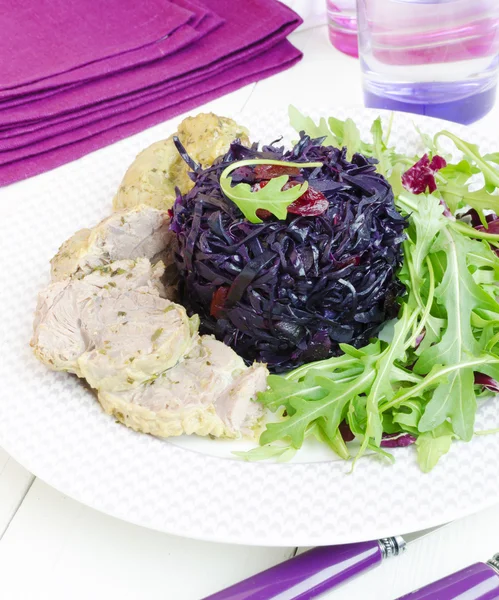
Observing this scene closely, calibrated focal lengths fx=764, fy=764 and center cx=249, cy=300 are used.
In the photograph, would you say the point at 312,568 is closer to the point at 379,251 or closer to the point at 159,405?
the point at 159,405

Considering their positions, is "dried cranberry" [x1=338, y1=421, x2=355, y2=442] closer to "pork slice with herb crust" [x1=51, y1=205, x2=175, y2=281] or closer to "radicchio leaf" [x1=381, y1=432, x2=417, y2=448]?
"radicchio leaf" [x1=381, y1=432, x2=417, y2=448]

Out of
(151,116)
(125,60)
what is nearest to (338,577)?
(151,116)

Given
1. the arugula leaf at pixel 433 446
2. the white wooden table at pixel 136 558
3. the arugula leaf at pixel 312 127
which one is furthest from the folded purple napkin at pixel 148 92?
the arugula leaf at pixel 433 446

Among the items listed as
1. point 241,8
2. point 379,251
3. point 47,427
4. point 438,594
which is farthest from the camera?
point 241,8

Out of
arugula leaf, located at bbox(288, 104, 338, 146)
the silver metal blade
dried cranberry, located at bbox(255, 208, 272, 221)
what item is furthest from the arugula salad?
arugula leaf, located at bbox(288, 104, 338, 146)

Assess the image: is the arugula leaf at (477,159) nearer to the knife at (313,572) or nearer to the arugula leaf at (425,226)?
the arugula leaf at (425,226)

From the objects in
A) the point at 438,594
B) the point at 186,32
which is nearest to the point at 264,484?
the point at 438,594

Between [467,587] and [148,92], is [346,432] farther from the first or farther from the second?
[148,92]
